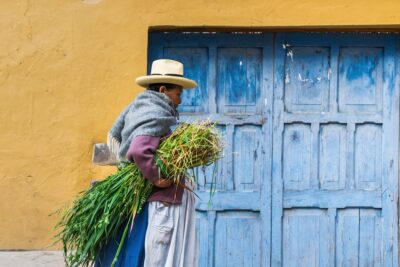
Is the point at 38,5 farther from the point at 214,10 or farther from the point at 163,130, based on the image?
the point at 163,130

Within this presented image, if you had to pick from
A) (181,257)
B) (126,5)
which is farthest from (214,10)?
(181,257)

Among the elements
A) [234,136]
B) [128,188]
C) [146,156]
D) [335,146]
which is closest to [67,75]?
[234,136]

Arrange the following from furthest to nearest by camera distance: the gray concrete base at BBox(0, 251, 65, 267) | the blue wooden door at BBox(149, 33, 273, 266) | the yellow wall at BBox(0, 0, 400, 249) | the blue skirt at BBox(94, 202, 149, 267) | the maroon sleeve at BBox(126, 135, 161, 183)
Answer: the blue wooden door at BBox(149, 33, 273, 266) < the yellow wall at BBox(0, 0, 400, 249) < the gray concrete base at BBox(0, 251, 65, 267) < the blue skirt at BBox(94, 202, 149, 267) < the maroon sleeve at BBox(126, 135, 161, 183)

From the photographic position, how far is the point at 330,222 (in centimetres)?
570

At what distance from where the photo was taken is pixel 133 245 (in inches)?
164

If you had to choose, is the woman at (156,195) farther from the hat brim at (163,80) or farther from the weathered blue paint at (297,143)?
the weathered blue paint at (297,143)

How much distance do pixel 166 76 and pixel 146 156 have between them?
0.47m

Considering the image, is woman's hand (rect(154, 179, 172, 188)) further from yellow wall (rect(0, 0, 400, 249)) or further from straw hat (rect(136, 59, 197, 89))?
yellow wall (rect(0, 0, 400, 249))

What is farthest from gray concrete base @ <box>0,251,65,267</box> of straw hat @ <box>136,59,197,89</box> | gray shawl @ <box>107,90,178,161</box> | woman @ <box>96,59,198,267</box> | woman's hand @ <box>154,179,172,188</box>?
straw hat @ <box>136,59,197,89</box>

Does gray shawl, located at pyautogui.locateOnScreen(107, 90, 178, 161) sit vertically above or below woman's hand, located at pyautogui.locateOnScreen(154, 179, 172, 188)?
above

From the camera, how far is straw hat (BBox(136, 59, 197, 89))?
420cm

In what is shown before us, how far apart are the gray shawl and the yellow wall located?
127 cm

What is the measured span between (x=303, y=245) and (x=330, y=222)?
257mm

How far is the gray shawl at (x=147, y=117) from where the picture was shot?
4064mm
